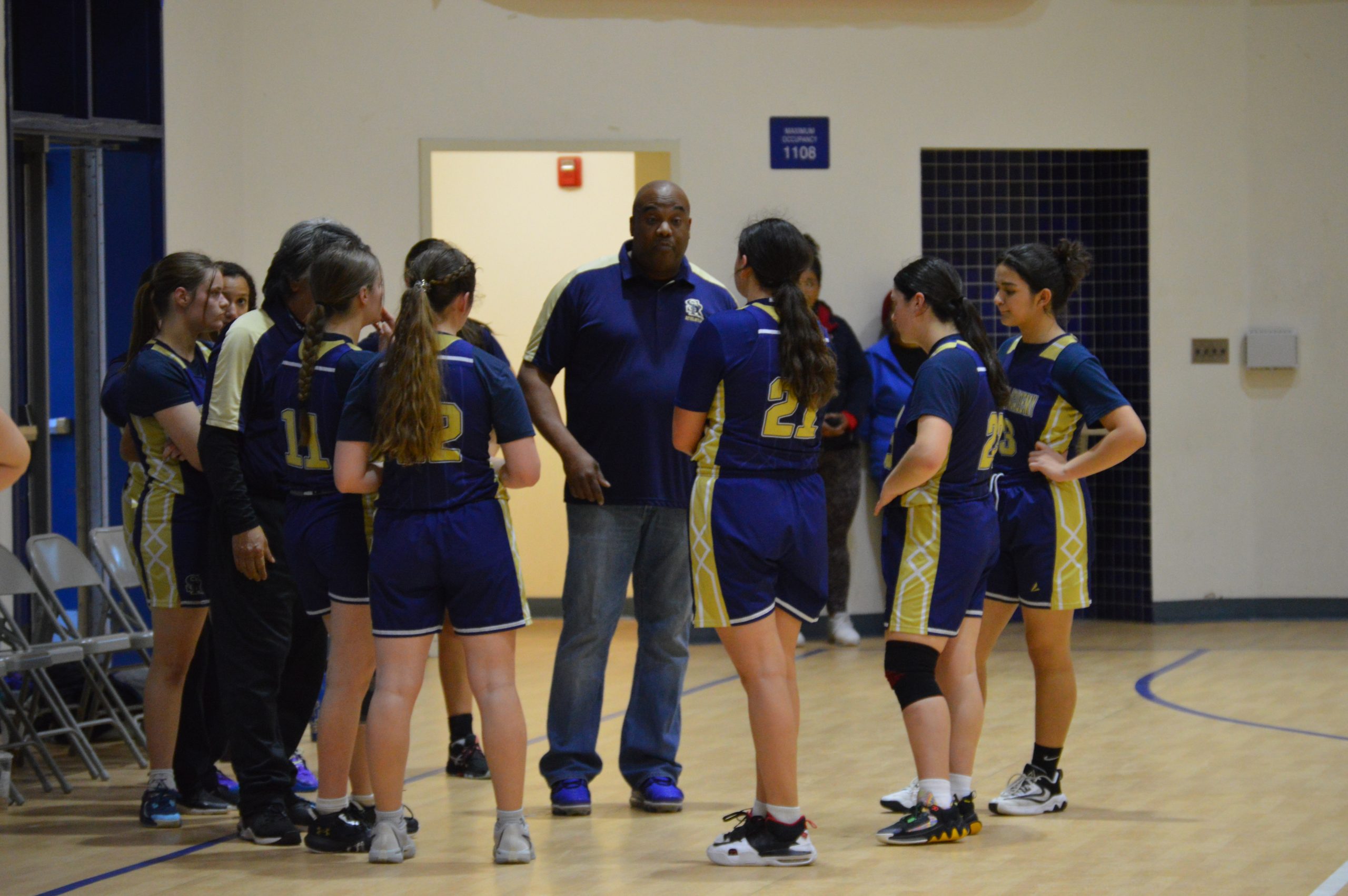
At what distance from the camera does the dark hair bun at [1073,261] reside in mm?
4340

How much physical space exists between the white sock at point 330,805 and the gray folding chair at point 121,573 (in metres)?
1.60

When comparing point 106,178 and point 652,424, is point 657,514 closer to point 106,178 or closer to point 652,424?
point 652,424

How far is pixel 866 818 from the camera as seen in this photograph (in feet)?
14.3

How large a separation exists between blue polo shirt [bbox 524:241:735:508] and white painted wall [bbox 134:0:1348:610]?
3.16 m

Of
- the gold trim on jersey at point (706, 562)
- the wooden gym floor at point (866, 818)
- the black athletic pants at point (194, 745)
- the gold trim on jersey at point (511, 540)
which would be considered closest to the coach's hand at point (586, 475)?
the gold trim on jersey at point (511, 540)

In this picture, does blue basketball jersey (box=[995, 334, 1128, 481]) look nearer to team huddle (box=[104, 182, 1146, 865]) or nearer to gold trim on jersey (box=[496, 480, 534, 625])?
team huddle (box=[104, 182, 1146, 865])

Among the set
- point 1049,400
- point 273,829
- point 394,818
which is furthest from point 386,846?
point 1049,400

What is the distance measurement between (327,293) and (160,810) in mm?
1630

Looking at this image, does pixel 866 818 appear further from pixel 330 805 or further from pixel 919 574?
pixel 330 805

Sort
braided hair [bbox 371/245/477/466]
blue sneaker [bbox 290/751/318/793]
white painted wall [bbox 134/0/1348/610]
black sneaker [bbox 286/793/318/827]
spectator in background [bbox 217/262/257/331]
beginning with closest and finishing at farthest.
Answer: braided hair [bbox 371/245/477/466], black sneaker [bbox 286/793/318/827], spectator in background [bbox 217/262/257/331], blue sneaker [bbox 290/751/318/793], white painted wall [bbox 134/0/1348/610]

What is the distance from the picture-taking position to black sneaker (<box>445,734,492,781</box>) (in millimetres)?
4934

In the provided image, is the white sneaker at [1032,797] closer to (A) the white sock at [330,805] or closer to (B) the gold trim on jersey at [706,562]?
(B) the gold trim on jersey at [706,562]

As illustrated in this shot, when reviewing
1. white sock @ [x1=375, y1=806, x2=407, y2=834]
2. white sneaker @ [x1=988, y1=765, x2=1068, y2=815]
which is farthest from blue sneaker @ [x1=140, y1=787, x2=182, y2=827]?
white sneaker @ [x1=988, y1=765, x2=1068, y2=815]

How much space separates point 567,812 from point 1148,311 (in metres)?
4.97
